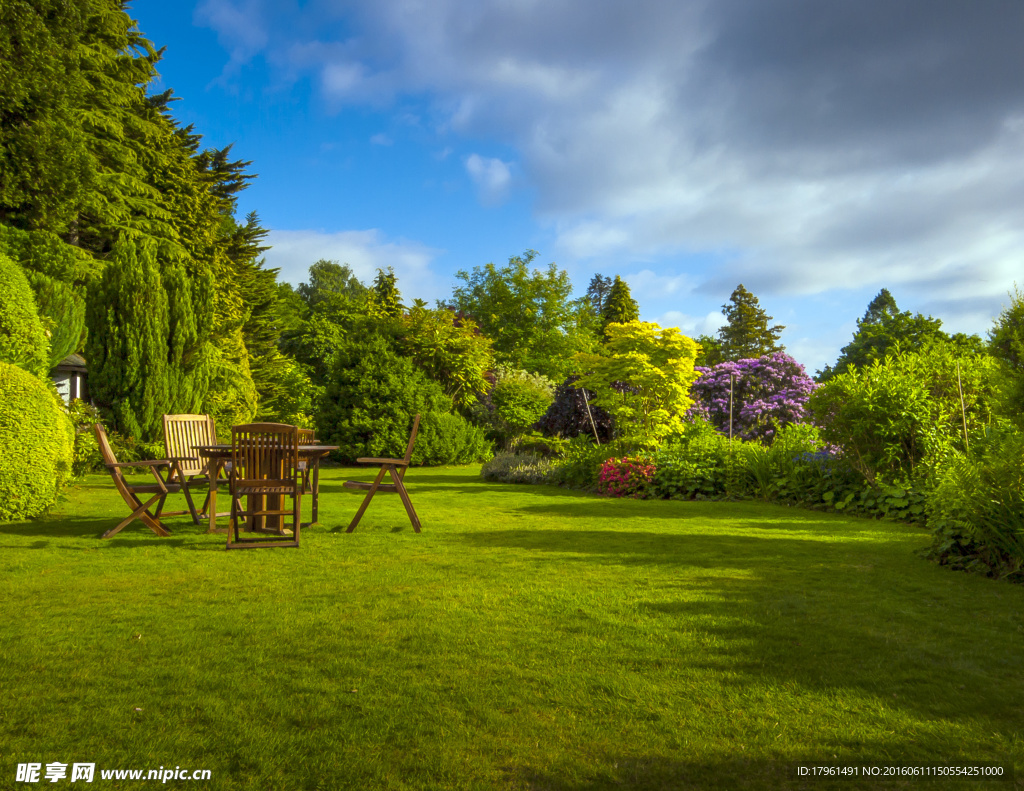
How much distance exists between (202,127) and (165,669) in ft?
105

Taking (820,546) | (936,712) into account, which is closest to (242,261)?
(820,546)

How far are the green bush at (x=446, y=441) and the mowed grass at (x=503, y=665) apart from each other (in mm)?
13304

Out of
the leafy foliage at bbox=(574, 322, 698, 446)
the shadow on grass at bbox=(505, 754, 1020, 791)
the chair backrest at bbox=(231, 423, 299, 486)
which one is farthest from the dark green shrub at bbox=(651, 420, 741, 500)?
the shadow on grass at bbox=(505, 754, 1020, 791)

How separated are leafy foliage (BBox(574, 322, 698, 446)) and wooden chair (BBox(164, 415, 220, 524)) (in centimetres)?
708

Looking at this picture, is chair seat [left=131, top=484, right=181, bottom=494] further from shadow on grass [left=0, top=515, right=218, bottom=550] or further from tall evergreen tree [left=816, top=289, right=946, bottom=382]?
tall evergreen tree [left=816, top=289, right=946, bottom=382]

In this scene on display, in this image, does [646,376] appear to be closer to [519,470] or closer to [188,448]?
[519,470]

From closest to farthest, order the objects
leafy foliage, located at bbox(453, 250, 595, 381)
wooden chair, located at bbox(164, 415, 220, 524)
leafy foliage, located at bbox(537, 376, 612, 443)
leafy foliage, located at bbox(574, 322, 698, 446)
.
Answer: wooden chair, located at bbox(164, 415, 220, 524)
leafy foliage, located at bbox(574, 322, 698, 446)
leafy foliage, located at bbox(537, 376, 612, 443)
leafy foliage, located at bbox(453, 250, 595, 381)

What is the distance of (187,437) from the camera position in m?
8.29

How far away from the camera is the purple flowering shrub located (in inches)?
707

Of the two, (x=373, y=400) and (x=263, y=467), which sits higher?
(x=373, y=400)

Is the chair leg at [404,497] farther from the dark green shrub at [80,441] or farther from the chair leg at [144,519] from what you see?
the dark green shrub at [80,441]

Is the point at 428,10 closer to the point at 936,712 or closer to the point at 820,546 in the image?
the point at 820,546

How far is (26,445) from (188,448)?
1664 mm

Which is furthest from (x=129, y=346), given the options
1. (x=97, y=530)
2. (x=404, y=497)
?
(x=404, y=497)
